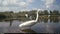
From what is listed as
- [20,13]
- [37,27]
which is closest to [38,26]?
[37,27]

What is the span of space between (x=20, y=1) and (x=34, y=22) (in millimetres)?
304

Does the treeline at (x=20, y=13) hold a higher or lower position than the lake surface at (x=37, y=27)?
higher

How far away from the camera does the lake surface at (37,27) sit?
1382 mm

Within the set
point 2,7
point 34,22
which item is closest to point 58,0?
point 34,22

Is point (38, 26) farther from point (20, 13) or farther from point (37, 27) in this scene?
point (20, 13)

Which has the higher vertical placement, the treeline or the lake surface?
the treeline

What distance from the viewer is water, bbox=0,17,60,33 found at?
1382 mm

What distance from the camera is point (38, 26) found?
1379 mm

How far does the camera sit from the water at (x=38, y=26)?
4.53ft

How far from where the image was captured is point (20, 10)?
1.41 meters

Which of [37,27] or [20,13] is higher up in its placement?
[20,13]

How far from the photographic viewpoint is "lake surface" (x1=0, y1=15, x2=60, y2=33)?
138cm

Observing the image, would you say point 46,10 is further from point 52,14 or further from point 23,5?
point 23,5

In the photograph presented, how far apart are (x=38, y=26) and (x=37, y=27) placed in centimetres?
2
